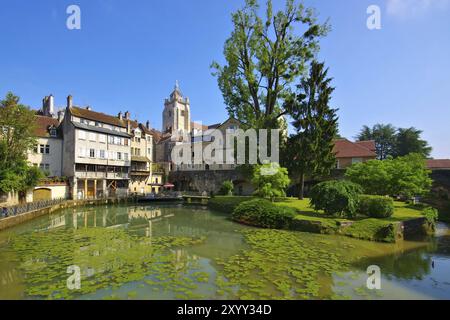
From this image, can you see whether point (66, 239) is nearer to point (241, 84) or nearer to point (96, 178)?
point (241, 84)

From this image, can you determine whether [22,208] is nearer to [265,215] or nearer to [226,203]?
[226,203]

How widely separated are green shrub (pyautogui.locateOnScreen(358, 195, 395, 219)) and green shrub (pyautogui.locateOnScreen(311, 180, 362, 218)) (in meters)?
0.91

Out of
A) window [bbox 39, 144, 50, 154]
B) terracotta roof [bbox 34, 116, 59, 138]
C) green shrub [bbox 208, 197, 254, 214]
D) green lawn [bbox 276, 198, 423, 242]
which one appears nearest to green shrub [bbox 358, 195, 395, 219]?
green lawn [bbox 276, 198, 423, 242]

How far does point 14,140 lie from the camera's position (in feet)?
89.0

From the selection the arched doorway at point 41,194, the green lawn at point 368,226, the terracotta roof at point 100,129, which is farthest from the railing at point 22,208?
the green lawn at point 368,226

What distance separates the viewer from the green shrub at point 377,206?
64.3 feet

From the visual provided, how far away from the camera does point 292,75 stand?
30062 mm

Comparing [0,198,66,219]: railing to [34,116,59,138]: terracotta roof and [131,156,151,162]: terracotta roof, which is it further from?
[131,156,151,162]: terracotta roof

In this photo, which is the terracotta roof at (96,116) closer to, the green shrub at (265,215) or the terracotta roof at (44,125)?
the terracotta roof at (44,125)

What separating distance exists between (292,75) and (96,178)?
32.3 meters

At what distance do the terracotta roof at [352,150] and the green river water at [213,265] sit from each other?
70.4 ft

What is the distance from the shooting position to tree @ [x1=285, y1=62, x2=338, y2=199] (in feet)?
101

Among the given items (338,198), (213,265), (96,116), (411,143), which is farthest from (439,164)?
(96,116)

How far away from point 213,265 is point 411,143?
64417 mm
